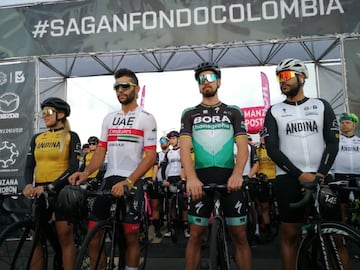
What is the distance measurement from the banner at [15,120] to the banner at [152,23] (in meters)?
0.42

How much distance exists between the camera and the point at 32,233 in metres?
3.25

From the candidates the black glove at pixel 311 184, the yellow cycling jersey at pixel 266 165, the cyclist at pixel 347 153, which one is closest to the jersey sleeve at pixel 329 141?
the black glove at pixel 311 184

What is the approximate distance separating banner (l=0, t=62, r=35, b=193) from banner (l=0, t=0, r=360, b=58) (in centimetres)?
42

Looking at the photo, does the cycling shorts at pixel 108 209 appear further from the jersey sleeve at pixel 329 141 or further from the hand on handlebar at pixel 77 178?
the jersey sleeve at pixel 329 141

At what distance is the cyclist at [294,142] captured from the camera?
9.67ft

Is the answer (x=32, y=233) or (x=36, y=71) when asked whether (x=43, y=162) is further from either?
(x=36, y=71)

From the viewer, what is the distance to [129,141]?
3287 millimetres

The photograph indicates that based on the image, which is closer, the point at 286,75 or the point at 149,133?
the point at 286,75

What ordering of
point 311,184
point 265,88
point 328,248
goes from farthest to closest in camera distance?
point 265,88, point 311,184, point 328,248

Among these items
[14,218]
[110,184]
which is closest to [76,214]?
[110,184]

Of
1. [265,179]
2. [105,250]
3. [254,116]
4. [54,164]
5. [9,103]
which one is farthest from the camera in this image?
[254,116]

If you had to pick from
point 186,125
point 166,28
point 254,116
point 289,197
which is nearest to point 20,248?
point 186,125

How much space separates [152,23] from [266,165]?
3419mm

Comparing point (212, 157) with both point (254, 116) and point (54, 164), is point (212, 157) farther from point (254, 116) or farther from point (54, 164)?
point (254, 116)
